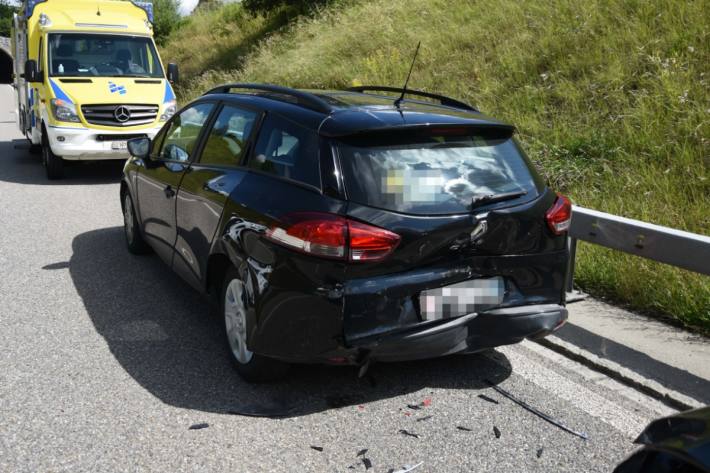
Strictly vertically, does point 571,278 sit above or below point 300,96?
below

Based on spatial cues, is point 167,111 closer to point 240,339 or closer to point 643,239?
point 240,339

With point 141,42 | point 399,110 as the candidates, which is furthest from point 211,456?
point 141,42

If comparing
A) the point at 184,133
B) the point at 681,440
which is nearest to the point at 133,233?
the point at 184,133

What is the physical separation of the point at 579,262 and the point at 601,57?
511 cm

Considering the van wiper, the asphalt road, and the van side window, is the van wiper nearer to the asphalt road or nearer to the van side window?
the van side window

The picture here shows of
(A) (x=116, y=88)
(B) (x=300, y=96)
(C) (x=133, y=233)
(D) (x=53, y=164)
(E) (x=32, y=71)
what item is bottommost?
(D) (x=53, y=164)

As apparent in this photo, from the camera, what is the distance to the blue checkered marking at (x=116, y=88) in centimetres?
1218

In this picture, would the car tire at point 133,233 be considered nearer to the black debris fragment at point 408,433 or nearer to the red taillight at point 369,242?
the red taillight at point 369,242

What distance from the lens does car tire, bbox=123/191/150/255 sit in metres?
7.21

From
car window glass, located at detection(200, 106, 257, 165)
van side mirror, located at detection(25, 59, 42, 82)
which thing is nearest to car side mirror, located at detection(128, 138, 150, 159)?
car window glass, located at detection(200, 106, 257, 165)

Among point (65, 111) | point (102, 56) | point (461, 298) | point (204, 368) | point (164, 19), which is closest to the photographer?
point (461, 298)

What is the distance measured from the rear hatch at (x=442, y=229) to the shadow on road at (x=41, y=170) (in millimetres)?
8952

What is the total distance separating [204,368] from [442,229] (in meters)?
1.76

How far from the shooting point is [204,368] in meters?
4.71
